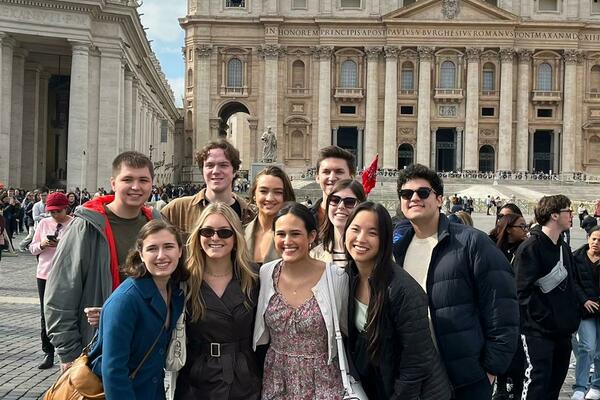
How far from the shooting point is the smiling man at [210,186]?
18.6 ft

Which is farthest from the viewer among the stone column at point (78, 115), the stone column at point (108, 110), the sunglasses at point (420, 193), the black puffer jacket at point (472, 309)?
the stone column at point (108, 110)

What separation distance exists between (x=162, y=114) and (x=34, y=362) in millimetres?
52109

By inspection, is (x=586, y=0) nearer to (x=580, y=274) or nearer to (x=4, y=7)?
(x=4, y=7)

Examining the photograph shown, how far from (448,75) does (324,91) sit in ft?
35.1

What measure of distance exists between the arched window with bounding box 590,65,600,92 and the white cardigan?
61.9 metres

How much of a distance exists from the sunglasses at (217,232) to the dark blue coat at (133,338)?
378 mm

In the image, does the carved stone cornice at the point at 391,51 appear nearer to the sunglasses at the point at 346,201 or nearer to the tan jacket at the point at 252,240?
the tan jacket at the point at 252,240

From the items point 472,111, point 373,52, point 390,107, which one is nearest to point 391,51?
point 373,52

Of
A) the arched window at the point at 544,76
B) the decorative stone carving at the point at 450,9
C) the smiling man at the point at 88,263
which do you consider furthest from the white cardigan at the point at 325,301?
the arched window at the point at 544,76

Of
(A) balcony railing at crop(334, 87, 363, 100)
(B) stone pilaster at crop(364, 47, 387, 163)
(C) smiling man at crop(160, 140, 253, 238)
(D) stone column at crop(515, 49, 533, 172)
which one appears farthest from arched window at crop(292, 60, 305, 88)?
(C) smiling man at crop(160, 140, 253, 238)

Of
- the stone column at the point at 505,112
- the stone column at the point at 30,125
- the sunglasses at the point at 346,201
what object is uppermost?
the stone column at the point at 505,112

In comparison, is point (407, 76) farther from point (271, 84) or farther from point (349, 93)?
point (271, 84)

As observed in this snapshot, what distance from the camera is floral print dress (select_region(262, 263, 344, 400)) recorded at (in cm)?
409

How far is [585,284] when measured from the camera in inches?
283
